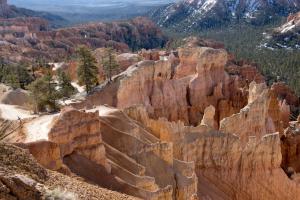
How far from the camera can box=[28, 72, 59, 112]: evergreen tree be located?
1351 inches

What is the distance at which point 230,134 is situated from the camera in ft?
107

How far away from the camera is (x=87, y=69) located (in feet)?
135

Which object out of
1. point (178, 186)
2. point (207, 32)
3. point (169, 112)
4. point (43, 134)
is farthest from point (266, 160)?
point (207, 32)

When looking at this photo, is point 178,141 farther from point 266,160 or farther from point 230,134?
point 266,160

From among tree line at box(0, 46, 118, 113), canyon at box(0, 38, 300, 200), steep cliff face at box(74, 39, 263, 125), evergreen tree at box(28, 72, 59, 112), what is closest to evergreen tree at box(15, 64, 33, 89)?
tree line at box(0, 46, 118, 113)

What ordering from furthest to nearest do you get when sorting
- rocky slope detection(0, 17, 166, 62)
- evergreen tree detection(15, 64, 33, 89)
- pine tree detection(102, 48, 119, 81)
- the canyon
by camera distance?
1. rocky slope detection(0, 17, 166, 62)
2. evergreen tree detection(15, 64, 33, 89)
3. pine tree detection(102, 48, 119, 81)
4. the canyon

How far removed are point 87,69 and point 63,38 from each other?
62575 mm

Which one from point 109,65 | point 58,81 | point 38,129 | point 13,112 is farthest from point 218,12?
point 38,129

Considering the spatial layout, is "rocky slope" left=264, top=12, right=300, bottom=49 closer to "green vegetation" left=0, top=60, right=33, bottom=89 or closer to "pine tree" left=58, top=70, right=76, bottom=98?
"green vegetation" left=0, top=60, right=33, bottom=89

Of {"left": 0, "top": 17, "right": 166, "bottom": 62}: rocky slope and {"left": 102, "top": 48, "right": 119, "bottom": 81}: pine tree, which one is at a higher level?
{"left": 102, "top": 48, "right": 119, "bottom": 81}: pine tree

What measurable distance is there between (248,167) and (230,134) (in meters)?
2.24

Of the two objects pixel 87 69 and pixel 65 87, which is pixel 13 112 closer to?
pixel 65 87

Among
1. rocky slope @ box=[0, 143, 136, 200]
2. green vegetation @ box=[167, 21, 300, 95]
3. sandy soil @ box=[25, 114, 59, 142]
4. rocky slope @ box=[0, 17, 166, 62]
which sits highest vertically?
rocky slope @ box=[0, 143, 136, 200]

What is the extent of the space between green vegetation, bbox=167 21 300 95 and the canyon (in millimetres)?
32129
